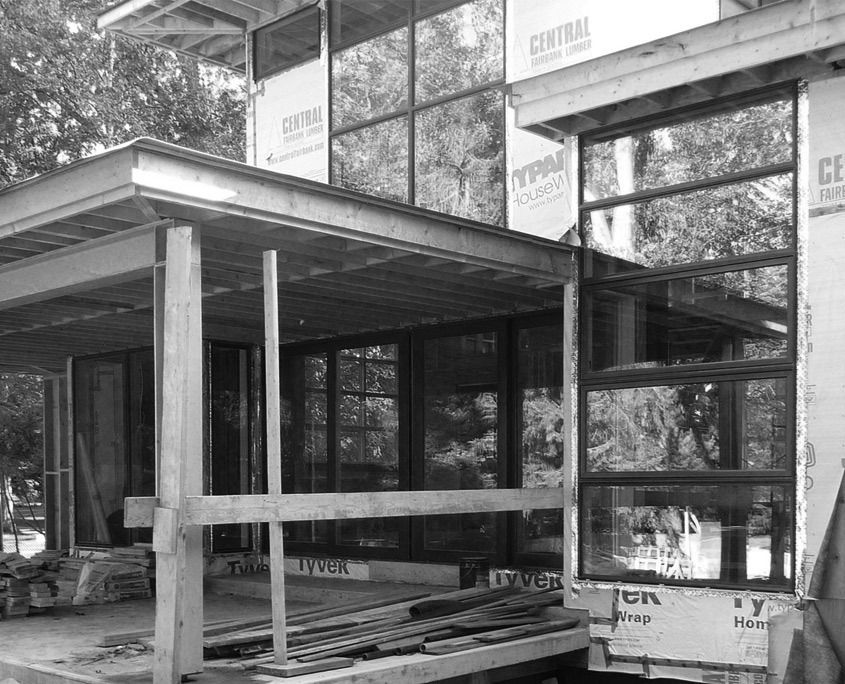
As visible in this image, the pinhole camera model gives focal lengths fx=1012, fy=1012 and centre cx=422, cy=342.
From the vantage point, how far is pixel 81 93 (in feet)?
54.3

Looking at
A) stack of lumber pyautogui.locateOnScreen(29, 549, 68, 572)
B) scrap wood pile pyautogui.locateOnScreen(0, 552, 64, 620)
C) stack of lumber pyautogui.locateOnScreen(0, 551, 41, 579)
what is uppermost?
stack of lumber pyautogui.locateOnScreen(0, 551, 41, 579)

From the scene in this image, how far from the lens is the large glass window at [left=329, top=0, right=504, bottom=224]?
10.0 meters

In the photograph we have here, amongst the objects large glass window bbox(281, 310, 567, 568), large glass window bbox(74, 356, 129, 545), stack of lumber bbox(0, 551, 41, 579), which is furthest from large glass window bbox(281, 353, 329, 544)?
stack of lumber bbox(0, 551, 41, 579)

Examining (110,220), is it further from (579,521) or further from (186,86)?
(186,86)

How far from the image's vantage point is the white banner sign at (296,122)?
38.0 ft

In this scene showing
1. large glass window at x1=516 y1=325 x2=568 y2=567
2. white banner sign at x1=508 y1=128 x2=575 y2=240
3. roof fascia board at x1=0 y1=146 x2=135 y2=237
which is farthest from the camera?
large glass window at x1=516 y1=325 x2=568 y2=567

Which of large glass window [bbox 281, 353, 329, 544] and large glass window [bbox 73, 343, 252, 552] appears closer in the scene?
large glass window [bbox 281, 353, 329, 544]

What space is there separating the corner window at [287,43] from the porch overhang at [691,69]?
4717 millimetres

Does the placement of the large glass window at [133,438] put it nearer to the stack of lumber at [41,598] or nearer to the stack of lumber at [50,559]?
the stack of lumber at [50,559]

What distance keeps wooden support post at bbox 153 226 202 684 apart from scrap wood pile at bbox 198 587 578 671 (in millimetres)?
701

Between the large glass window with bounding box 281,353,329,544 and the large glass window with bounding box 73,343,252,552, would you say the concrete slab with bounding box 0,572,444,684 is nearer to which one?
the large glass window with bounding box 281,353,329,544

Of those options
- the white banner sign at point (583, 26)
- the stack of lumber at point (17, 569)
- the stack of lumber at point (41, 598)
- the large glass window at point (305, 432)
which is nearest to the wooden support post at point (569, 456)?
the white banner sign at point (583, 26)

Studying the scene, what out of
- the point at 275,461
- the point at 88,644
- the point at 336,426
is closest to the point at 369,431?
the point at 336,426

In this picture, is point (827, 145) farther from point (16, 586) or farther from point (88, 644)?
point (16, 586)
